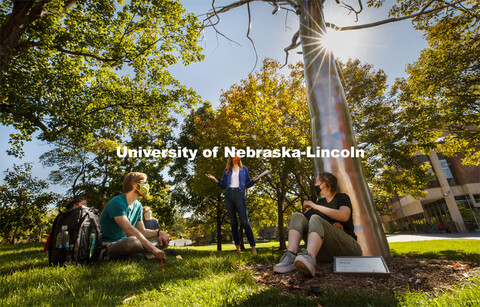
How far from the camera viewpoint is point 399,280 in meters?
2.54

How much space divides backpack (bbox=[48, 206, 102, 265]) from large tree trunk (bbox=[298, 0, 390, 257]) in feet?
14.1

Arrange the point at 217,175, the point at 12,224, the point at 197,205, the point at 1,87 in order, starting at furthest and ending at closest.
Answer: the point at 197,205 < the point at 12,224 < the point at 217,175 < the point at 1,87

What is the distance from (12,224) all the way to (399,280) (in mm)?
30404

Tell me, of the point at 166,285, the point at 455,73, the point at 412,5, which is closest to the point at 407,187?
the point at 455,73

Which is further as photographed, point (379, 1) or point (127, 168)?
point (127, 168)

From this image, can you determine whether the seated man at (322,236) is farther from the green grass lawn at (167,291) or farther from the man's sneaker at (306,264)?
the green grass lawn at (167,291)

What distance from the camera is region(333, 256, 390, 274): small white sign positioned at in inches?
101

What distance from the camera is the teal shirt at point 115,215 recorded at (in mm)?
3768

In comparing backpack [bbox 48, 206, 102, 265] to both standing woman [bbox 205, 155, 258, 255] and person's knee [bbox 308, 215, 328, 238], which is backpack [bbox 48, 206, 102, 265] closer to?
standing woman [bbox 205, 155, 258, 255]

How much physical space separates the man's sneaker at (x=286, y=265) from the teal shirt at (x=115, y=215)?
8.71 ft

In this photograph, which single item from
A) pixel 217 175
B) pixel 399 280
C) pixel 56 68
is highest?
pixel 56 68

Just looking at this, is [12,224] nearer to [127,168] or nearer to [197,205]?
[127,168]

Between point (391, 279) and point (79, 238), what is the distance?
4.47 metres

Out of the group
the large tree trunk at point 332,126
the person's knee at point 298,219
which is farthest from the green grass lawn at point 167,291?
the large tree trunk at point 332,126
